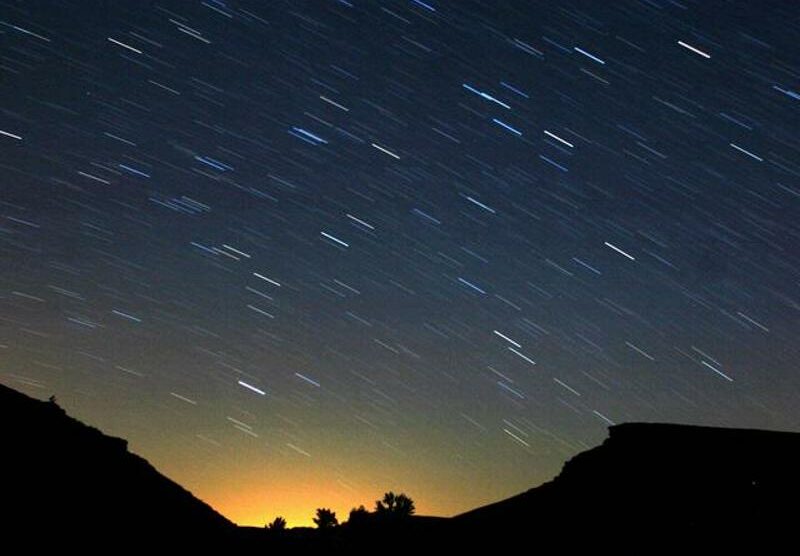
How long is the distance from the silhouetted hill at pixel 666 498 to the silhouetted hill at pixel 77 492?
7074 mm

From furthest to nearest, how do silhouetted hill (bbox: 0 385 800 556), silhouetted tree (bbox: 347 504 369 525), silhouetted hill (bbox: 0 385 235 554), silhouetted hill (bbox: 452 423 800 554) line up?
silhouetted tree (bbox: 347 504 369 525) → silhouetted hill (bbox: 452 423 800 554) → silhouetted hill (bbox: 0 385 800 556) → silhouetted hill (bbox: 0 385 235 554)

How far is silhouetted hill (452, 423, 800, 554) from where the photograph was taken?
46.7 feet

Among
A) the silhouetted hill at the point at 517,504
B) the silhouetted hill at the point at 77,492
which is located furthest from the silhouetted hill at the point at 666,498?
the silhouetted hill at the point at 77,492

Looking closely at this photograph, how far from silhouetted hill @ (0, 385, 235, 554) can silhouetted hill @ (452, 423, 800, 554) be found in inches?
279

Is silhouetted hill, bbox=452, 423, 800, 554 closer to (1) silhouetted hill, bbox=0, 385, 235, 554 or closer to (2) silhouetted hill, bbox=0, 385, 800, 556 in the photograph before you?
(2) silhouetted hill, bbox=0, 385, 800, 556

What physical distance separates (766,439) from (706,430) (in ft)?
3.80

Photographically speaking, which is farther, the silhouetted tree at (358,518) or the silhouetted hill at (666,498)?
the silhouetted tree at (358,518)

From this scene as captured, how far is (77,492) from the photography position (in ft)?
39.9

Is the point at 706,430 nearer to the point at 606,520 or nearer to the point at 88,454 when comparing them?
the point at 606,520

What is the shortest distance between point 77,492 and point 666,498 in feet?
34.5

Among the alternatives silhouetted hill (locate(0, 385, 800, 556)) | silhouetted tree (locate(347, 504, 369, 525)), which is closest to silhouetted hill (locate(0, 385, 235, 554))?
silhouetted hill (locate(0, 385, 800, 556))

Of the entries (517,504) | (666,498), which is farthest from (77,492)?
(666,498)

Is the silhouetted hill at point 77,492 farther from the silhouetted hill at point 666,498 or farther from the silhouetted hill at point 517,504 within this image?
the silhouetted hill at point 666,498

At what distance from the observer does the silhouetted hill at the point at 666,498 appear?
46.7 ft
